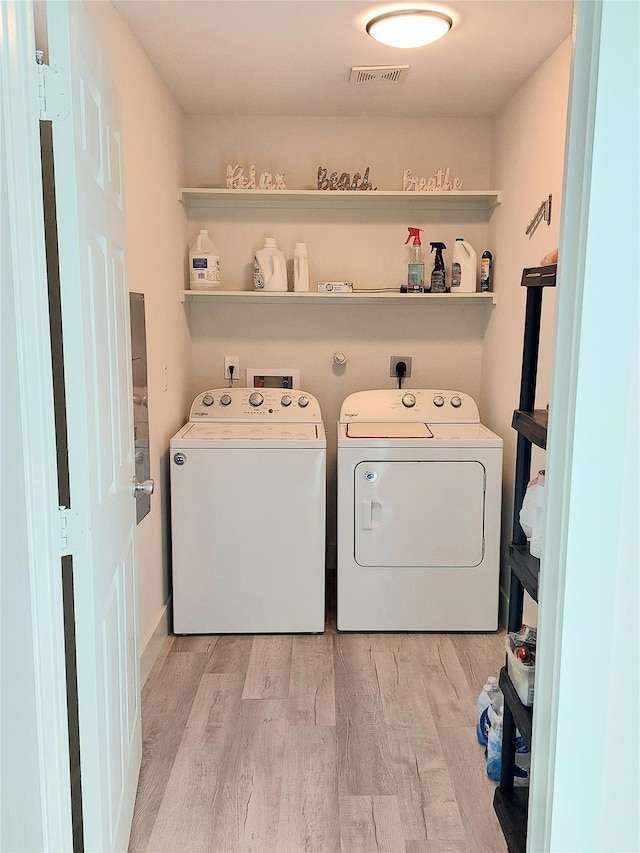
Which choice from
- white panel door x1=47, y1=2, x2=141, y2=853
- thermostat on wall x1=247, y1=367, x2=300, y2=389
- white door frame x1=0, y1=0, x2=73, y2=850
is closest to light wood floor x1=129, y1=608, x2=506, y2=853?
white panel door x1=47, y1=2, x2=141, y2=853

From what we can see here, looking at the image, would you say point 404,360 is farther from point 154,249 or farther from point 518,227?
point 154,249

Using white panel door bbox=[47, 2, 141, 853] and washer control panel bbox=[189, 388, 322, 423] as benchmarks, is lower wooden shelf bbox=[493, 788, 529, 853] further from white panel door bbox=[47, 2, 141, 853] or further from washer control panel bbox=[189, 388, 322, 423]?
washer control panel bbox=[189, 388, 322, 423]

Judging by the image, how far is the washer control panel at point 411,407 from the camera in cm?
341

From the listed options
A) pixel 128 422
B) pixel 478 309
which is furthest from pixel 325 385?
→ pixel 128 422

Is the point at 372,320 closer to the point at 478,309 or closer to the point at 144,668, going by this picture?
the point at 478,309

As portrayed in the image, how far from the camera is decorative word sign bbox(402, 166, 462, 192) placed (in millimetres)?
3337

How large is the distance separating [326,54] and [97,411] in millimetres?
1819

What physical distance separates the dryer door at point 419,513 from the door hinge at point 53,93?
194 centimetres

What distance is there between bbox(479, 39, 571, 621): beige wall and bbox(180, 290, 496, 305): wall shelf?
0.20m

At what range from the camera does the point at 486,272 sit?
3381 mm

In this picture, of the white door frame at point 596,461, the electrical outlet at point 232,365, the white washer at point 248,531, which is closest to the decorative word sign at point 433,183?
the electrical outlet at point 232,365

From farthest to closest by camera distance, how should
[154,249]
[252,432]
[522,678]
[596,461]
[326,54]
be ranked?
[252,432], [154,249], [326,54], [522,678], [596,461]

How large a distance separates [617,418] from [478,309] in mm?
2641

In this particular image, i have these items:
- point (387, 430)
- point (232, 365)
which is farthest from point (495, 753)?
point (232, 365)
